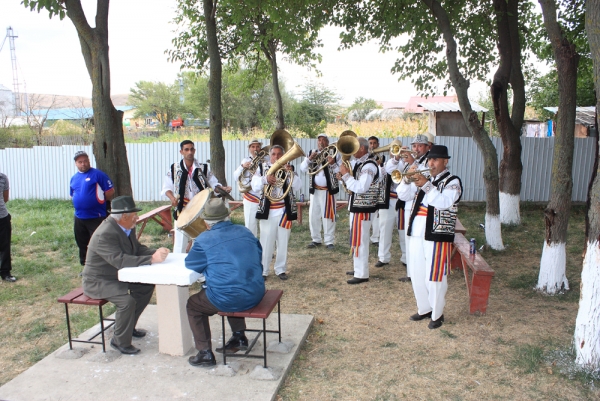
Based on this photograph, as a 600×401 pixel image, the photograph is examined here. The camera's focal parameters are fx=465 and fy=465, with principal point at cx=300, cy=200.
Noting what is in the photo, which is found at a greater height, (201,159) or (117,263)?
(201,159)

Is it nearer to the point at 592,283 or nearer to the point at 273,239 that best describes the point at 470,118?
the point at 273,239

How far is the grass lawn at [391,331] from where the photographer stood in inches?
150

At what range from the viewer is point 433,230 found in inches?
185

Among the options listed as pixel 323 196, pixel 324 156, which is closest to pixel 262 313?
pixel 324 156

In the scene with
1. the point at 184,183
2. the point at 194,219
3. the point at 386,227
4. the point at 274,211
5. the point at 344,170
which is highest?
the point at 344,170

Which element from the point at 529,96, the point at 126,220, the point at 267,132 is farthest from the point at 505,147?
the point at 529,96

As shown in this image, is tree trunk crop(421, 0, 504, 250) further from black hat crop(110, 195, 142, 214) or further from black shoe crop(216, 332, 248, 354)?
black hat crop(110, 195, 142, 214)

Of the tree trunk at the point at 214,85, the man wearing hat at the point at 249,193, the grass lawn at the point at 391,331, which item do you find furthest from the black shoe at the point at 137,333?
the tree trunk at the point at 214,85

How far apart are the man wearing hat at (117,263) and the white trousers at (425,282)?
2.57 meters

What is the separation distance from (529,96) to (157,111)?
26.3m

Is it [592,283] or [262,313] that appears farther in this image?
[592,283]

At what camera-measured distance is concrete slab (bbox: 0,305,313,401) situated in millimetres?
3598

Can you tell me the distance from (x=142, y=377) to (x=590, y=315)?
148 inches

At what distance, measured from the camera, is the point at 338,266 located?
23.7ft
